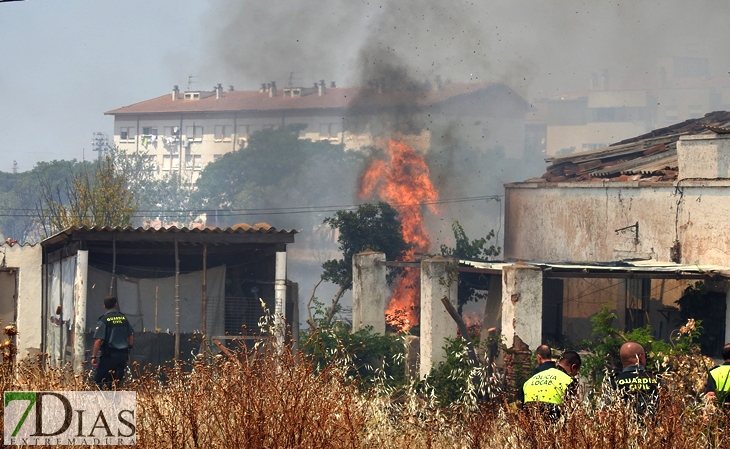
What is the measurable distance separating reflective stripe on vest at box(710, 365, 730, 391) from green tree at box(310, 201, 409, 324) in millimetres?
22678

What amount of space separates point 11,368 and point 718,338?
16.0 m

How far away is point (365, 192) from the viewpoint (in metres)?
47.6

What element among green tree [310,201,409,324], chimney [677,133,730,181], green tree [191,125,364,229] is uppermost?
green tree [191,125,364,229]

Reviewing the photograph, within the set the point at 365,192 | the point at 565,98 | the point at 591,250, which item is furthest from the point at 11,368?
the point at 565,98

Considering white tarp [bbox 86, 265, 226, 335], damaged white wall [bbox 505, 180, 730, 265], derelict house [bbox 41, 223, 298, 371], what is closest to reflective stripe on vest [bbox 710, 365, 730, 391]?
derelict house [bbox 41, 223, 298, 371]

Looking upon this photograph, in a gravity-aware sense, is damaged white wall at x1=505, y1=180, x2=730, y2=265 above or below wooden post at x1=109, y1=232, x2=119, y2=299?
above

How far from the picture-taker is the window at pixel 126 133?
104 metres

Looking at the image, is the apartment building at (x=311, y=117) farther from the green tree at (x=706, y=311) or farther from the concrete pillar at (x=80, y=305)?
the concrete pillar at (x=80, y=305)

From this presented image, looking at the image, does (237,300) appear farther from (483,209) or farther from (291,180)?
(291,180)

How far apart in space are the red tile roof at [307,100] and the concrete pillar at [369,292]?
94.2ft

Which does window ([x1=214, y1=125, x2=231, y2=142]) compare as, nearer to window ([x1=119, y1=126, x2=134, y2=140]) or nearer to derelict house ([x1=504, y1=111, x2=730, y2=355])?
window ([x1=119, y1=126, x2=134, y2=140])

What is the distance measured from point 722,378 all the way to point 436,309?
11751mm

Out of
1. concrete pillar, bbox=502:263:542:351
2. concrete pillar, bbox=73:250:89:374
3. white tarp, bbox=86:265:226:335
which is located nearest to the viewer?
→ concrete pillar, bbox=73:250:89:374

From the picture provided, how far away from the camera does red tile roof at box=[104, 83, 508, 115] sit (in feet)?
171
